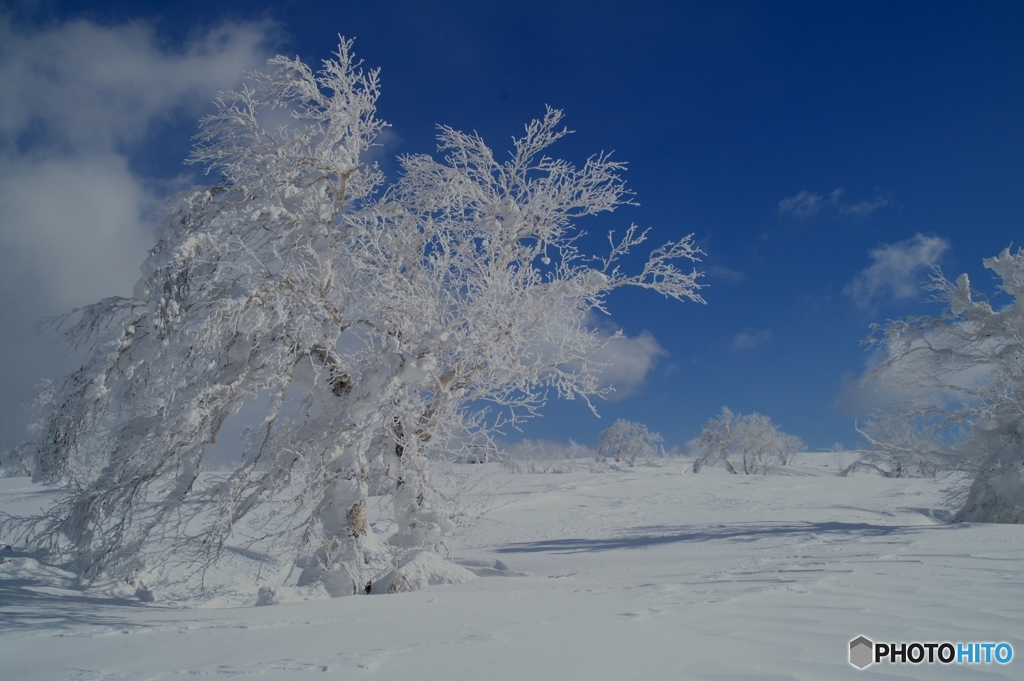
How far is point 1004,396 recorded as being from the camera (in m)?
11.6

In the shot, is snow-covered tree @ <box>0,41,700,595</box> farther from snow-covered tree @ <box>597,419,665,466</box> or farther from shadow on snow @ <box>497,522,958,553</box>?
snow-covered tree @ <box>597,419,665,466</box>

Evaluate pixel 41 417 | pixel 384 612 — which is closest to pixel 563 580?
pixel 384 612

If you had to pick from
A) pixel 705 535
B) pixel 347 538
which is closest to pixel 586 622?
pixel 347 538

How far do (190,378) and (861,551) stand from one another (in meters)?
7.53

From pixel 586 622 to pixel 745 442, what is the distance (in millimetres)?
55628

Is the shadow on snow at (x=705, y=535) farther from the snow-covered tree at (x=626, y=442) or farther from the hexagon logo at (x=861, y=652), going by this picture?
the snow-covered tree at (x=626, y=442)

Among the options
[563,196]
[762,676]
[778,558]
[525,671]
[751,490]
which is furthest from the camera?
[751,490]

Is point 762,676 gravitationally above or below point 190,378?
below

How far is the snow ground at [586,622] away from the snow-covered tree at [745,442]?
1914 inches

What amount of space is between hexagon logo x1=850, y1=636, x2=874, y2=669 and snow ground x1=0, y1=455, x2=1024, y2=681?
49mm

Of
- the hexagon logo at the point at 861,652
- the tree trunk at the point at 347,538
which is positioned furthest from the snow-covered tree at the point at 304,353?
the hexagon logo at the point at 861,652

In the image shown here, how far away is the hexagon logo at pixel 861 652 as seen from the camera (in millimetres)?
2600

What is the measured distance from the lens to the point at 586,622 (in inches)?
143

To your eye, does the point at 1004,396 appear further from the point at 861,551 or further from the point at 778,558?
the point at 778,558
